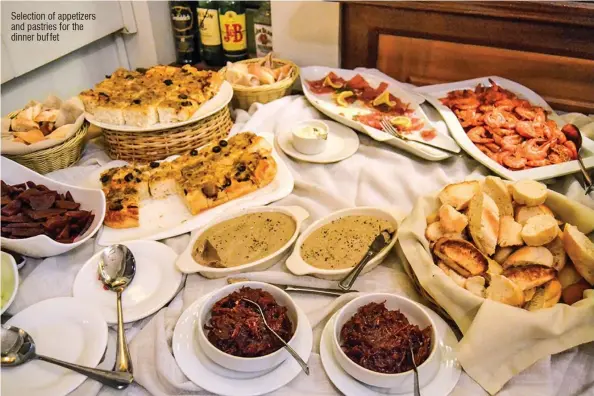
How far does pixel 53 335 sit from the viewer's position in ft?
3.27

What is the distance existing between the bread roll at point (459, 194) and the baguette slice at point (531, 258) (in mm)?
170

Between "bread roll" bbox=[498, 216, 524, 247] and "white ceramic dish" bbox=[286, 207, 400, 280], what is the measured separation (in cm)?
24

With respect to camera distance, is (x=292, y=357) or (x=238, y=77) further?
(x=238, y=77)

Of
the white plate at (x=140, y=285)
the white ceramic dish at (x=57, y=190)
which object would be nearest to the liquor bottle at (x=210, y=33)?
the white ceramic dish at (x=57, y=190)

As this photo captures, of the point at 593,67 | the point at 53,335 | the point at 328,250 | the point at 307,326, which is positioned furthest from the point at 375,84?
the point at 53,335

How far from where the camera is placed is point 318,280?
113cm

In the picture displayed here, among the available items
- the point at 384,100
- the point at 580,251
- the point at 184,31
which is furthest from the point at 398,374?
the point at 184,31

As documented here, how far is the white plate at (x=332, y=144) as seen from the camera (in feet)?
5.16

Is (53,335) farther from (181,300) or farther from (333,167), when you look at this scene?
(333,167)

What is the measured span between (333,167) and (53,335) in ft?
3.02

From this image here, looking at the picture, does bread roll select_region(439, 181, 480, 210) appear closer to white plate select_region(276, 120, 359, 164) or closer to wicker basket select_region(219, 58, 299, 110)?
white plate select_region(276, 120, 359, 164)

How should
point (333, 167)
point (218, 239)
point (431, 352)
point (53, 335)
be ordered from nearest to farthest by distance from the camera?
point (431, 352) → point (53, 335) → point (218, 239) → point (333, 167)

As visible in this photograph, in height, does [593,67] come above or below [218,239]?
above

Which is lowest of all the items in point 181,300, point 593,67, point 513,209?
point 181,300
